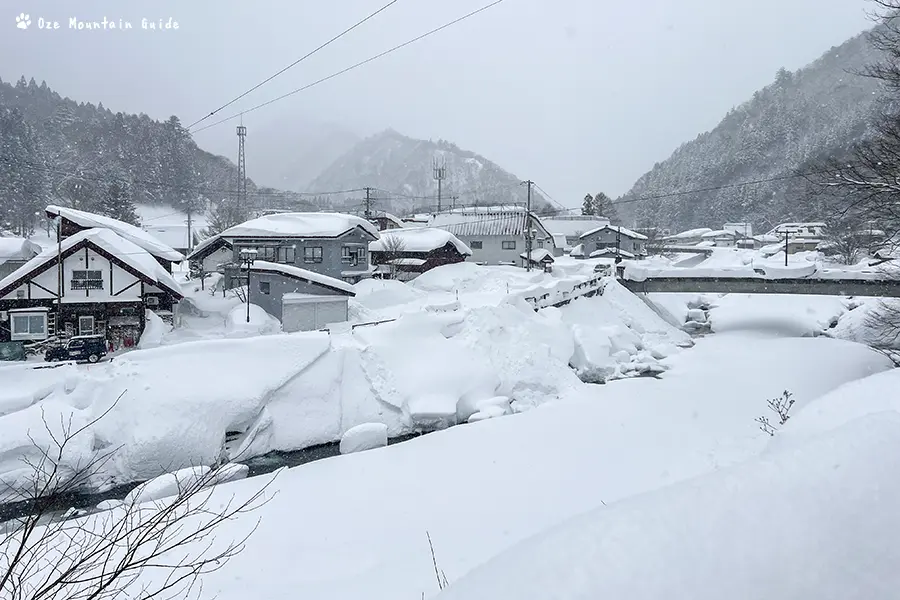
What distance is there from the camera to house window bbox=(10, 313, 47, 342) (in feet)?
56.5

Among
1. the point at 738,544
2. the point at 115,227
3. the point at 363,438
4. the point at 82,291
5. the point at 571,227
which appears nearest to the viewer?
the point at 738,544

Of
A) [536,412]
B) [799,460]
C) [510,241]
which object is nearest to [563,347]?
[536,412]

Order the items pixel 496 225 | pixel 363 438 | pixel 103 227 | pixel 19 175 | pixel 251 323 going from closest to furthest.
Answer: pixel 363 438, pixel 251 323, pixel 103 227, pixel 496 225, pixel 19 175

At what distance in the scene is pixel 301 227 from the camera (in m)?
25.1

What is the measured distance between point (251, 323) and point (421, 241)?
13.0 m

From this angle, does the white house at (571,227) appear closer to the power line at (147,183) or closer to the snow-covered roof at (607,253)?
the snow-covered roof at (607,253)

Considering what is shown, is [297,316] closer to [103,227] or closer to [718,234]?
[103,227]

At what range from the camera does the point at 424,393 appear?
47.2ft

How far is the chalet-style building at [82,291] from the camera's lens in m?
17.2

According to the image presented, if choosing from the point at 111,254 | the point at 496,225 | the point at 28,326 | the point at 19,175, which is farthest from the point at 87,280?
the point at 19,175

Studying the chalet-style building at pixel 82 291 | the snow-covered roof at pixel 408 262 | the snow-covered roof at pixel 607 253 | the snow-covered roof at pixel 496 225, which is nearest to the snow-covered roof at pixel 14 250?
the chalet-style building at pixel 82 291

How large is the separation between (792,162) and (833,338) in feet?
157

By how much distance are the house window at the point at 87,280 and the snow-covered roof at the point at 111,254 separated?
2.90 ft

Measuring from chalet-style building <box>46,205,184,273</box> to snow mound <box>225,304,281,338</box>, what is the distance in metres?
4.87
